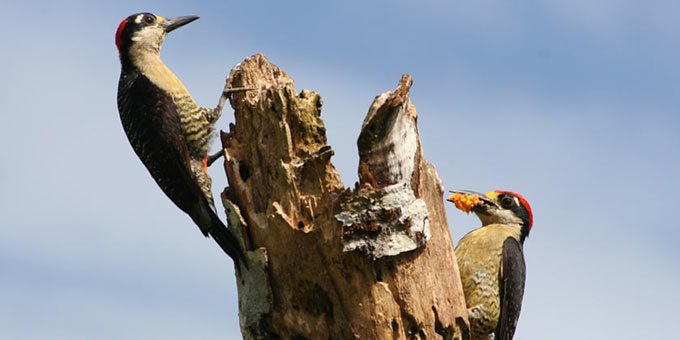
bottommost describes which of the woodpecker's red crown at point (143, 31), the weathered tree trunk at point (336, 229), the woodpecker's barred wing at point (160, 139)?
the weathered tree trunk at point (336, 229)

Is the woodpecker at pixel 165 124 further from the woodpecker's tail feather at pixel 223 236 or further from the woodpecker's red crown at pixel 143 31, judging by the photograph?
the woodpecker's tail feather at pixel 223 236

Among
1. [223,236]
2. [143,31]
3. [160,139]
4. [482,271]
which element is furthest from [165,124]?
[482,271]

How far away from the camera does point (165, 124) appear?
7.07 m

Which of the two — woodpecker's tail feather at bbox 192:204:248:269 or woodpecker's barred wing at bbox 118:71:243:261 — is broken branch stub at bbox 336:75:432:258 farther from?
woodpecker's barred wing at bbox 118:71:243:261

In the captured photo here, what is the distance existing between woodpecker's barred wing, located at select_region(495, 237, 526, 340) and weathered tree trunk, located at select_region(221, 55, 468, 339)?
1672mm

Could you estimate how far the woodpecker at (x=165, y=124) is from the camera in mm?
6855

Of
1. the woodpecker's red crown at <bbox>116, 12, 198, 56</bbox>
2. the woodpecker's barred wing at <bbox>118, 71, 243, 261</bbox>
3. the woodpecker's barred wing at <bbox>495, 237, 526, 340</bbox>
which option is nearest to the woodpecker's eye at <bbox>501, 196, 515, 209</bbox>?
the woodpecker's barred wing at <bbox>495, 237, 526, 340</bbox>

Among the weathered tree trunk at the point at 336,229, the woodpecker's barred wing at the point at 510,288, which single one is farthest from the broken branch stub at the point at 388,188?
the woodpecker's barred wing at the point at 510,288

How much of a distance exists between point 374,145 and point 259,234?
0.86 metres

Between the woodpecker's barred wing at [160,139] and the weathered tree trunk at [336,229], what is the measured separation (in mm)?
1236

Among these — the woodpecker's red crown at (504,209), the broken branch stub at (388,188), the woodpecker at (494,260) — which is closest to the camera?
the broken branch stub at (388,188)

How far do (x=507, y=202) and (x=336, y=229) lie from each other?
10.7 ft

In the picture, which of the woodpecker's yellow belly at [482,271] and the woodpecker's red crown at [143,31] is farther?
the woodpecker's red crown at [143,31]

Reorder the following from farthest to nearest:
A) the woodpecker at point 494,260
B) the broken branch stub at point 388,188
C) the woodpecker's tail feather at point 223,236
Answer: the woodpecker at point 494,260
the woodpecker's tail feather at point 223,236
the broken branch stub at point 388,188
